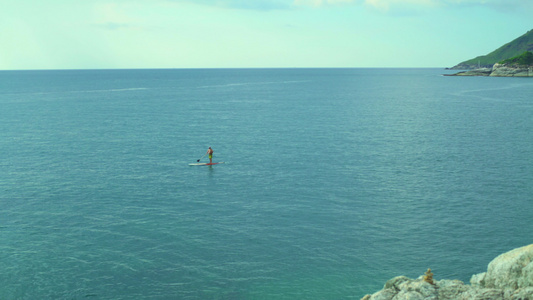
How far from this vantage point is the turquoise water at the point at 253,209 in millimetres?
37438

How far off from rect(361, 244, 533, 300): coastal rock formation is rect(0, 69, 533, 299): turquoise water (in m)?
9.52

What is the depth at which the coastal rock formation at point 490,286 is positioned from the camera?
934 inches

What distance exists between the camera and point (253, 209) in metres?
52.3

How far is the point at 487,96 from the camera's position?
18550cm

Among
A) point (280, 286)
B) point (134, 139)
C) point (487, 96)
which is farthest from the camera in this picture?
point (487, 96)

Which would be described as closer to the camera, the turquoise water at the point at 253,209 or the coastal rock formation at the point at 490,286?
the coastal rock formation at the point at 490,286

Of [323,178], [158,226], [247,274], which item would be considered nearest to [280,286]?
[247,274]

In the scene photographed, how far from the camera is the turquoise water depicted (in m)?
37.4

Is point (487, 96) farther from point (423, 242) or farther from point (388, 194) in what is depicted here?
point (423, 242)

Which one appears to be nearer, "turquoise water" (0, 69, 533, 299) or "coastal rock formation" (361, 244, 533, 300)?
"coastal rock formation" (361, 244, 533, 300)

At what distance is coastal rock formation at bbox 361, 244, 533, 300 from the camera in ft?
77.8

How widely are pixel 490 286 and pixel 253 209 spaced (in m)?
30.4

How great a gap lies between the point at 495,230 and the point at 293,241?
20.8 meters

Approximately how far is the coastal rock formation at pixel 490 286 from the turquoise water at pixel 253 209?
9.52 metres
